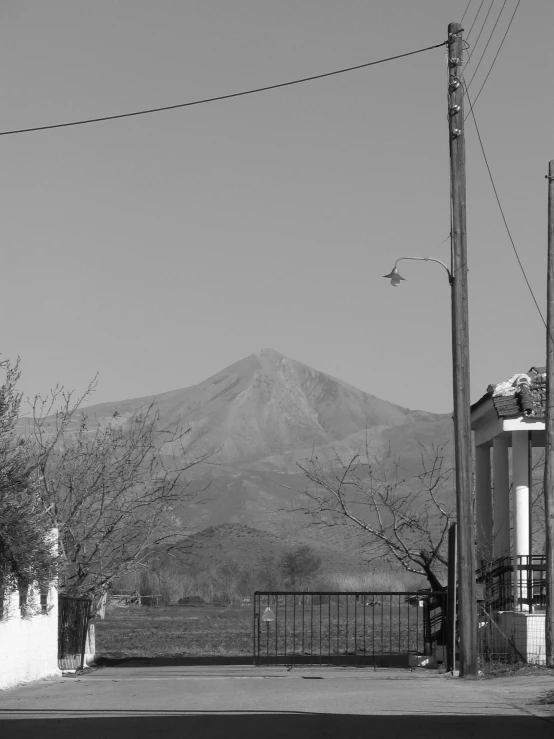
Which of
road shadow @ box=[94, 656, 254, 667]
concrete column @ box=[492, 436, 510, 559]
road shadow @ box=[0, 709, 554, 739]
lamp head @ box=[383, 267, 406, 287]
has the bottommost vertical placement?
road shadow @ box=[94, 656, 254, 667]

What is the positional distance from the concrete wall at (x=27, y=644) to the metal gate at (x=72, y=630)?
1.37 meters

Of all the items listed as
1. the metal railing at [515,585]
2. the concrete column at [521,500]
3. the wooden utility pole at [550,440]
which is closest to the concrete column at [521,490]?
the concrete column at [521,500]

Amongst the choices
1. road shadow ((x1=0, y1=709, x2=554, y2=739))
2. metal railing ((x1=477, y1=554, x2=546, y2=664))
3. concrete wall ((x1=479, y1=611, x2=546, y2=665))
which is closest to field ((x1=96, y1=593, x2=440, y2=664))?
metal railing ((x1=477, y1=554, x2=546, y2=664))

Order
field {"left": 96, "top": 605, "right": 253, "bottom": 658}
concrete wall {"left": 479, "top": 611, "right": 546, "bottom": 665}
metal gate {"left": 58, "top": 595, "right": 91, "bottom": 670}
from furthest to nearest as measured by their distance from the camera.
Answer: field {"left": 96, "top": 605, "right": 253, "bottom": 658}, metal gate {"left": 58, "top": 595, "right": 91, "bottom": 670}, concrete wall {"left": 479, "top": 611, "right": 546, "bottom": 665}

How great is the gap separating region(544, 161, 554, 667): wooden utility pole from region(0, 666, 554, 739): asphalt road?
6.15 ft

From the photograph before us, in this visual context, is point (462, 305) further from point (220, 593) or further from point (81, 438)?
point (220, 593)

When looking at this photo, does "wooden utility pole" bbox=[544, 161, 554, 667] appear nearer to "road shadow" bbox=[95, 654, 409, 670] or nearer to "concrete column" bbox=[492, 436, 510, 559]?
"road shadow" bbox=[95, 654, 409, 670]

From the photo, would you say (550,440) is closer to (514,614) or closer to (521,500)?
(521,500)

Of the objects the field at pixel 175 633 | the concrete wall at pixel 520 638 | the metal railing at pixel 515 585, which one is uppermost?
the metal railing at pixel 515 585

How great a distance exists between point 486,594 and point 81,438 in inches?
424

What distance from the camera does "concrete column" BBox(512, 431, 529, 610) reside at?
24438mm

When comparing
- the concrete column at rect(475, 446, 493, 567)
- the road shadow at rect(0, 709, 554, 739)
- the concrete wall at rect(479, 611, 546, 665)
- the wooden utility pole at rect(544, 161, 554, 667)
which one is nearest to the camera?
the road shadow at rect(0, 709, 554, 739)

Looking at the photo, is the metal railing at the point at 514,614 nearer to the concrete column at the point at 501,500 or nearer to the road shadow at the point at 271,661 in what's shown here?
the concrete column at the point at 501,500

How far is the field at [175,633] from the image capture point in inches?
1387
